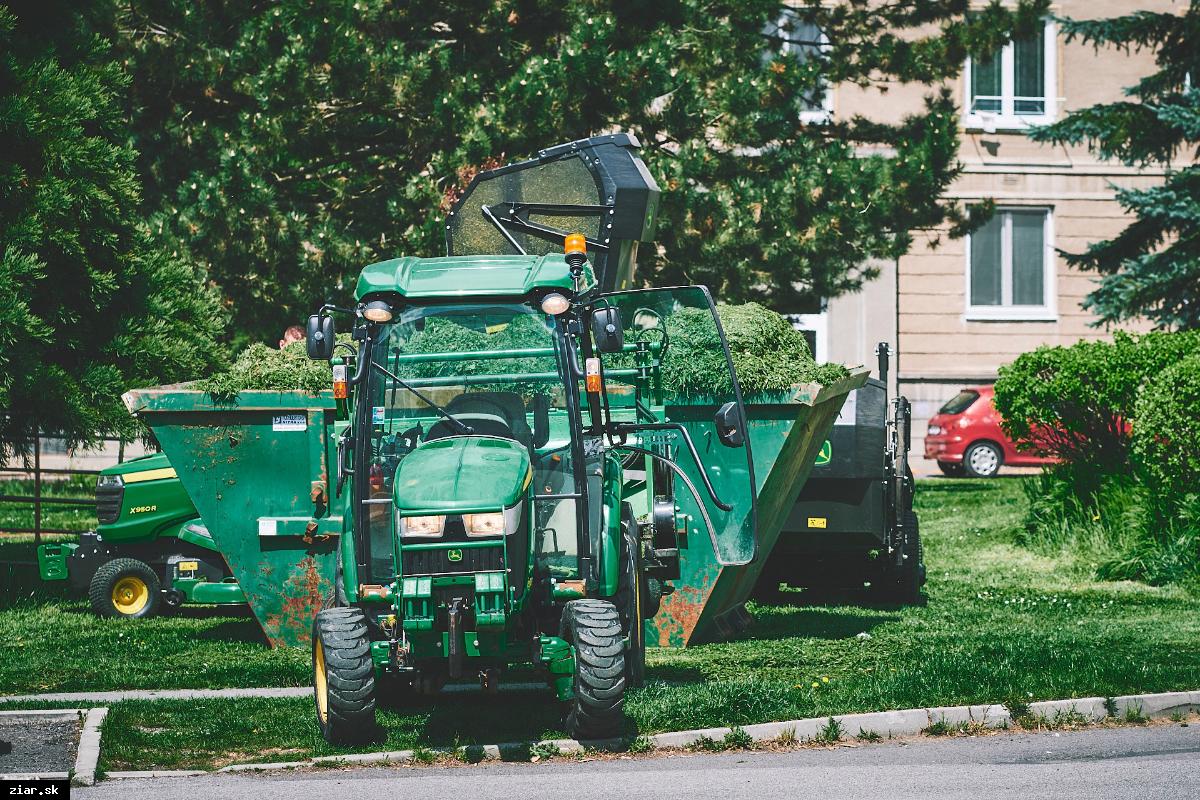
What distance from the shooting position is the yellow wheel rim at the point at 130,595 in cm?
1338

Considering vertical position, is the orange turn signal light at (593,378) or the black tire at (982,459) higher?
the orange turn signal light at (593,378)

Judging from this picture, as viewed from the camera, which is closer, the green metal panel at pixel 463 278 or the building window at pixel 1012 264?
the green metal panel at pixel 463 278

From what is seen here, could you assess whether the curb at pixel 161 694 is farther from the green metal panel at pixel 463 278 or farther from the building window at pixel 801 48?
the building window at pixel 801 48

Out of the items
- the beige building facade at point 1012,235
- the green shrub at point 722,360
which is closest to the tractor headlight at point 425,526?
the green shrub at point 722,360

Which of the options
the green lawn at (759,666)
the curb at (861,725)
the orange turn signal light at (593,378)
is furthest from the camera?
the green lawn at (759,666)

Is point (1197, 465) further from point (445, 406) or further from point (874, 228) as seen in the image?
point (445, 406)

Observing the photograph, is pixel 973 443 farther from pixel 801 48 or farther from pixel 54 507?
pixel 54 507

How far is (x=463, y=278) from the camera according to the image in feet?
26.9

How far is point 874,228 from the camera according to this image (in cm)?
1928

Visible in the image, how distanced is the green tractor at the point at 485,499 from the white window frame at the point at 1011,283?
22.5 m

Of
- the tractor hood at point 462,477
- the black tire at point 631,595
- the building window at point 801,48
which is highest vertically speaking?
the building window at point 801,48

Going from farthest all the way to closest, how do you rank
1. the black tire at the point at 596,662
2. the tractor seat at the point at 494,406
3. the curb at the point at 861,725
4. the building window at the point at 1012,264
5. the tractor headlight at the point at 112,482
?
the building window at the point at 1012,264
the tractor headlight at the point at 112,482
the tractor seat at the point at 494,406
the curb at the point at 861,725
the black tire at the point at 596,662

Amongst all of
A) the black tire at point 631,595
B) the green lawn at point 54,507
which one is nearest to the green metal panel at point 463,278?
the black tire at point 631,595

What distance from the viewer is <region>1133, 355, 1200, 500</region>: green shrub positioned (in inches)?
543
